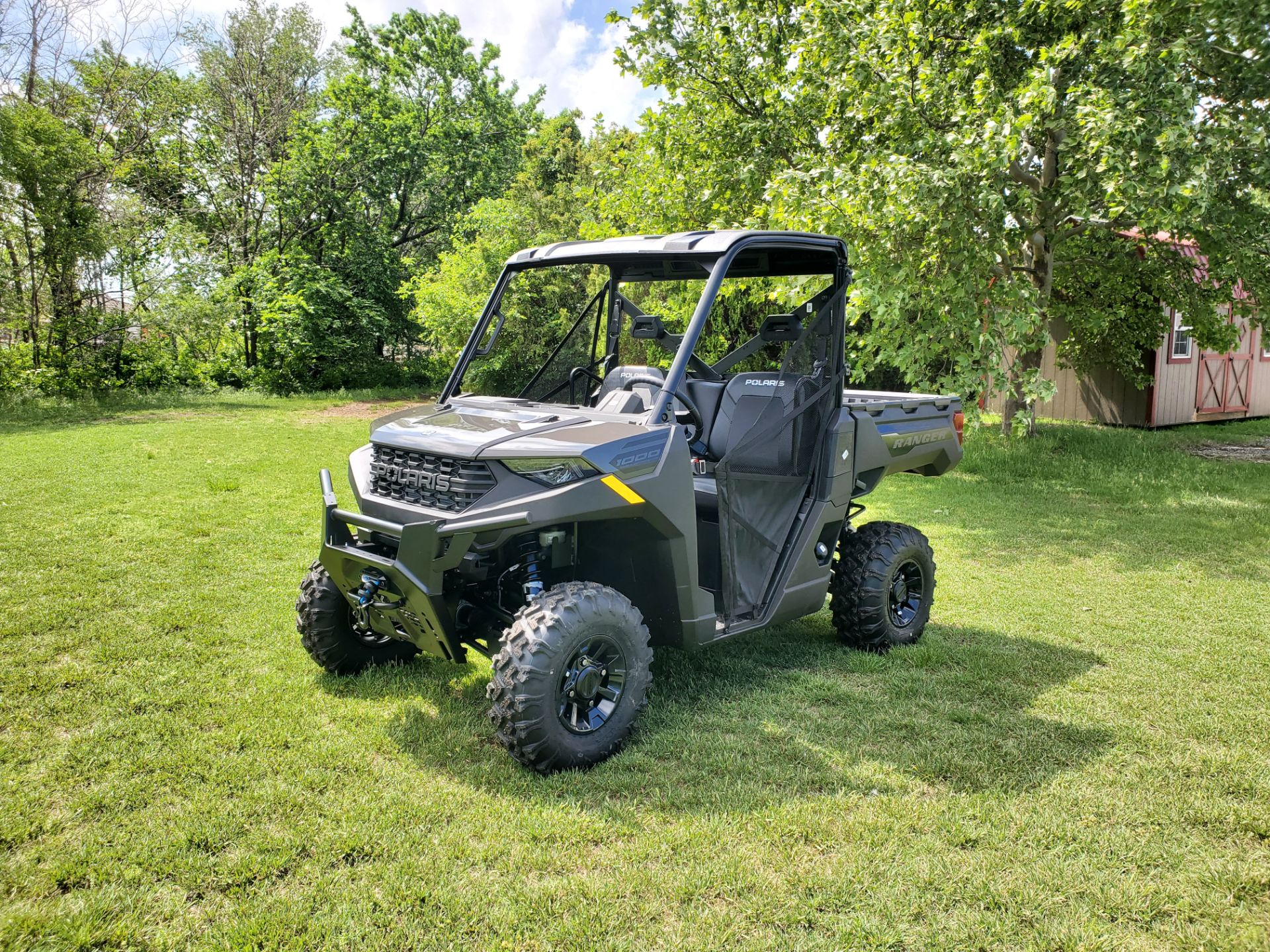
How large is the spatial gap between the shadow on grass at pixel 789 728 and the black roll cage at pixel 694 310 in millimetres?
1460

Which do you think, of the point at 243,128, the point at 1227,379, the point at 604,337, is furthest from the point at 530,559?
the point at 243,128

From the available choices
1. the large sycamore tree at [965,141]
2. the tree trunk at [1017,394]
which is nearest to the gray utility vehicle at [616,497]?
the large sycamore tree at [965,141]

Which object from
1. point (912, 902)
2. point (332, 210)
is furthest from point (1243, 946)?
point (332, 210)

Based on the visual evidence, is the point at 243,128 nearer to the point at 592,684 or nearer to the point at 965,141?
the point at 965,141

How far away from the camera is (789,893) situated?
2.89 metres

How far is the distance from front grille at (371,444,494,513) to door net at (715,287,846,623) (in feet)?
4.74

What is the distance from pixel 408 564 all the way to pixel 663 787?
1.36 meters

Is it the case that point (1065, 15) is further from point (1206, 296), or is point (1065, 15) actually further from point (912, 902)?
point (912, 902)

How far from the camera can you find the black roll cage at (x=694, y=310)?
3883 mm

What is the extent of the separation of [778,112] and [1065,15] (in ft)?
12.7

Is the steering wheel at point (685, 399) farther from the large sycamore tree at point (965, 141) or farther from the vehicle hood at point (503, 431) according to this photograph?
the large sycamore tree at point (965, 141)

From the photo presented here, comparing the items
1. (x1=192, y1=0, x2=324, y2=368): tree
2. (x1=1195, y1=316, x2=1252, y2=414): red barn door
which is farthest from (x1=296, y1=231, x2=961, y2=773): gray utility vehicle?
(x1=192, y1=0, x2=324, y2=368): tree

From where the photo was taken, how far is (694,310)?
4.69 metres

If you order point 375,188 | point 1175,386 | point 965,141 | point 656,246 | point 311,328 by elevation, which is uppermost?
point 375,188
